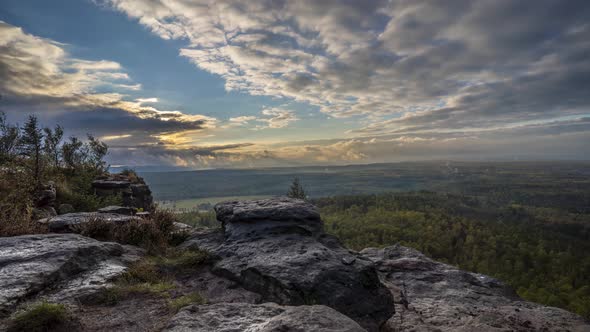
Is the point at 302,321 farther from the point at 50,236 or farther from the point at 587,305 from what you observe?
the point at 587,305

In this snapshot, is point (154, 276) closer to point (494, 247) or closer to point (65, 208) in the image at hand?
point (65, 208)

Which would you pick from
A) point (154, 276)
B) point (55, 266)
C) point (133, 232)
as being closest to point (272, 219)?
point (154, 276)

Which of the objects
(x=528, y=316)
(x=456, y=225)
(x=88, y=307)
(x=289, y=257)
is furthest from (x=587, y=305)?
(x=88, y=307)

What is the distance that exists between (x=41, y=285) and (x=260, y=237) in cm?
693

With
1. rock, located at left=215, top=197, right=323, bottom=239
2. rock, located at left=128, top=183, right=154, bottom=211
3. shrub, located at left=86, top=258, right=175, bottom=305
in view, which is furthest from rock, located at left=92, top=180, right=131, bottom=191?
shrub, located at left=86, top=258, right=175, bottom=305

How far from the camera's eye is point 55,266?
8.05m

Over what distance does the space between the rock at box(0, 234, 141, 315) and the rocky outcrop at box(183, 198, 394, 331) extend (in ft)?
11.4

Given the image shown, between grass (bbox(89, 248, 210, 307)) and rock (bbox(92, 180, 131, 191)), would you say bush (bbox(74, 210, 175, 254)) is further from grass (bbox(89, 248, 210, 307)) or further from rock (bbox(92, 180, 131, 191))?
rock (bbox(92, 180, 131, 191))

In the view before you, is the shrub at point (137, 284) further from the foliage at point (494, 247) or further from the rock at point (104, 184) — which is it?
the foliage at point (494, 247)

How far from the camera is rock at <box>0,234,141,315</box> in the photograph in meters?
7.02

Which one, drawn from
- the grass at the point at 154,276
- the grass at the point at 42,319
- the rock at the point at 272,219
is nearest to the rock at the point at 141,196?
the grass at the point at 154,276

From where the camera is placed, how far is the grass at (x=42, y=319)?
18.8ft

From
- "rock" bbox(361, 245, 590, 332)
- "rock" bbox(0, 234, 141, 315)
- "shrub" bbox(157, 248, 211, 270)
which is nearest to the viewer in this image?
"rock" bbox(0, 234, 141, 315)

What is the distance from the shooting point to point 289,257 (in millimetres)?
9672
